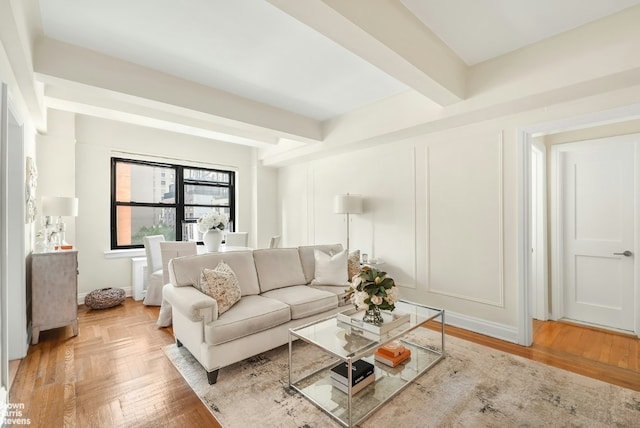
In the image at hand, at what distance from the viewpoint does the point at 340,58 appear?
8.96ft

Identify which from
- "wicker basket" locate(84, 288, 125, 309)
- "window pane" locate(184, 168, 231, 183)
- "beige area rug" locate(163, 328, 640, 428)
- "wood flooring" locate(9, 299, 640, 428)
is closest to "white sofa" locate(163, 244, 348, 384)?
"beige area rug" locate(163, 328, 640, 428)

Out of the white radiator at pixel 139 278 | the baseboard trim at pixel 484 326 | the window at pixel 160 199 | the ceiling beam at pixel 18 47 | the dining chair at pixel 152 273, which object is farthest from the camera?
the window at pixel 160 199

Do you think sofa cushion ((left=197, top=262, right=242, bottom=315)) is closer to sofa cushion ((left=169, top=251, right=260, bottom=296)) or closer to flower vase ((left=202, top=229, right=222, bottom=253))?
sofa cushion ((left=169, top=251, right=260, bottom=296))

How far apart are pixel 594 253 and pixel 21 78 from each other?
5.80 m

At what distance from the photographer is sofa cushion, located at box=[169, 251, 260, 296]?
8.83ft

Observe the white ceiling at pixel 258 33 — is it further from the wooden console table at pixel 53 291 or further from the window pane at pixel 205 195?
the window pane at pixel 205 195

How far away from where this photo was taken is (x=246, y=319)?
238 cm

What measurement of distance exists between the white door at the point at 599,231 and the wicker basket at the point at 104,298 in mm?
5792

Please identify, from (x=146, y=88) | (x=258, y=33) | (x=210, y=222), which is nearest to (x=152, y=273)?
(x=210, y=222)

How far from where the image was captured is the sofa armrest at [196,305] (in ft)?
7.29

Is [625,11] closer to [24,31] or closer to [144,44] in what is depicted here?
[144,44]

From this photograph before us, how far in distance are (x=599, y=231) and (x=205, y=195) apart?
231 inches

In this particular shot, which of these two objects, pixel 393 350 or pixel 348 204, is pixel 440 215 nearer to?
pixel 348 204

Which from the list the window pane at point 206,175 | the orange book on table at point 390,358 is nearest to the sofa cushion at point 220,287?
the orange book on table at point 390,358
